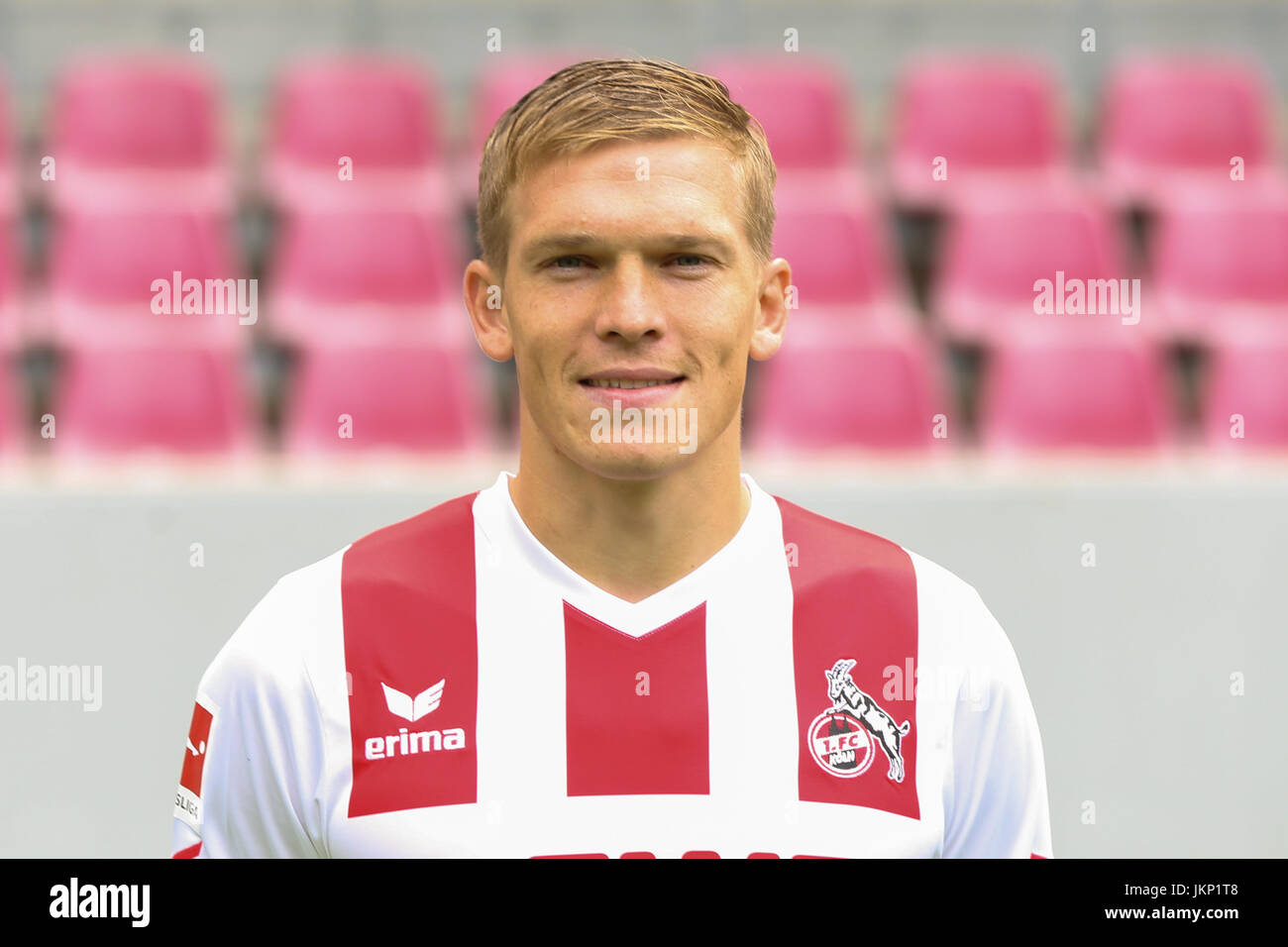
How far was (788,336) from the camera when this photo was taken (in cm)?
435

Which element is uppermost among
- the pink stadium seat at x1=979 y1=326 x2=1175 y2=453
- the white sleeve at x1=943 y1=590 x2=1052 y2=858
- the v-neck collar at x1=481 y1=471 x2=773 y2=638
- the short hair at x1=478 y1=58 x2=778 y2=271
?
the pink stadium seat at x1=979 y1=326 x2=1175 y2=453

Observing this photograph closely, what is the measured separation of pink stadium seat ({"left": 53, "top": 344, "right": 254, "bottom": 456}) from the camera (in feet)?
13.3

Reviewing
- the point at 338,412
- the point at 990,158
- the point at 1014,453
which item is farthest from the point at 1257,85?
the point at 338,412

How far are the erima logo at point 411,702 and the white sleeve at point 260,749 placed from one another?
0.08m

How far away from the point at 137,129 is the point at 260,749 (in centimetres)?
397

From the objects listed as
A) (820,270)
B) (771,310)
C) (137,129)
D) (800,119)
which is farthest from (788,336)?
(771,310)

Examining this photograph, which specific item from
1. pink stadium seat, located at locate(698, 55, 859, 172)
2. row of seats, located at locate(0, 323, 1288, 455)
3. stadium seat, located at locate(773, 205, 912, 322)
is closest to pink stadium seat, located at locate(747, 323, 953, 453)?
row of seats, located at locate(0, 323, 1288, 455)

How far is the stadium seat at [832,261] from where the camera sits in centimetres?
484

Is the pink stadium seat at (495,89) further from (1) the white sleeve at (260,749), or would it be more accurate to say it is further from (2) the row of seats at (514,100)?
(1) the white sleeve at (260,749)

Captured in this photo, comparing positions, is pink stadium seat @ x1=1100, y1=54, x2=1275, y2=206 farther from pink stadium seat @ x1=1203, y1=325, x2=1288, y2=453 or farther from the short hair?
the short hair

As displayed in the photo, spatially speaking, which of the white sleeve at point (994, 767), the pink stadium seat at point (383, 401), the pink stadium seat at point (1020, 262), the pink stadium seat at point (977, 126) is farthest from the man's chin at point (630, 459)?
the pink stadium seat at point (977, 126)

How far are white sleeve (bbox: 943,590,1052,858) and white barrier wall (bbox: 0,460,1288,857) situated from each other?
109 cm
